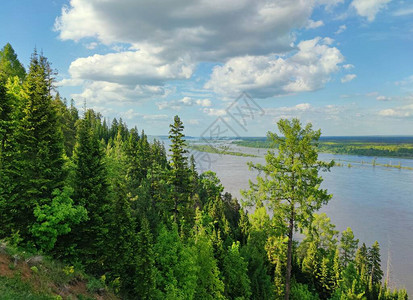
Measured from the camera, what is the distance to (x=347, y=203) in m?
80.8

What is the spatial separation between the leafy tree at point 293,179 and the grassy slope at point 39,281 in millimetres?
10440

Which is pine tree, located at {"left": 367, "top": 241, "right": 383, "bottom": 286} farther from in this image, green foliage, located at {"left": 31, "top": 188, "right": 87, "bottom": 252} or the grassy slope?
green foliage, located at {"left": 31, "top": 188, "right": 87, "bottom": 252}

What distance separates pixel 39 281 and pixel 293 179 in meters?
13.4

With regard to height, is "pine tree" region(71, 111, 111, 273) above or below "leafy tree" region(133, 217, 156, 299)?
above

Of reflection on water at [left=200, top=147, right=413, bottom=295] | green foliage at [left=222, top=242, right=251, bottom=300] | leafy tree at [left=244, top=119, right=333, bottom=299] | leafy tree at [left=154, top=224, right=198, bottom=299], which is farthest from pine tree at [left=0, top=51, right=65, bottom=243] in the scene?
reflection on water at [left=200, top=147, right=413, bottom=295]

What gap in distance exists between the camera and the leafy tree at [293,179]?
47.1ft

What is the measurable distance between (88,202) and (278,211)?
43.6ft

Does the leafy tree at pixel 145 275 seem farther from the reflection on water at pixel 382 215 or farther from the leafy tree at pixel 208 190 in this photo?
the leafy tree at pixel 208 190

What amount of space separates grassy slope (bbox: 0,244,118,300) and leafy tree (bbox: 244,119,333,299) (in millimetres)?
10440

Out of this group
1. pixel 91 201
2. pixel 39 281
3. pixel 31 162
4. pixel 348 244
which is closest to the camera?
pixel 39 281

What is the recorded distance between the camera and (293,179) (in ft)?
48.8

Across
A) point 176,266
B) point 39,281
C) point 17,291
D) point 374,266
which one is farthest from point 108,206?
point 374,266

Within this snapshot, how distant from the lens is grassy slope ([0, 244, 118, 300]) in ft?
36.4

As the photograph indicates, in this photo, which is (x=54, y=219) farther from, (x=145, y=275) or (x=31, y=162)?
(x=145, y=275)
